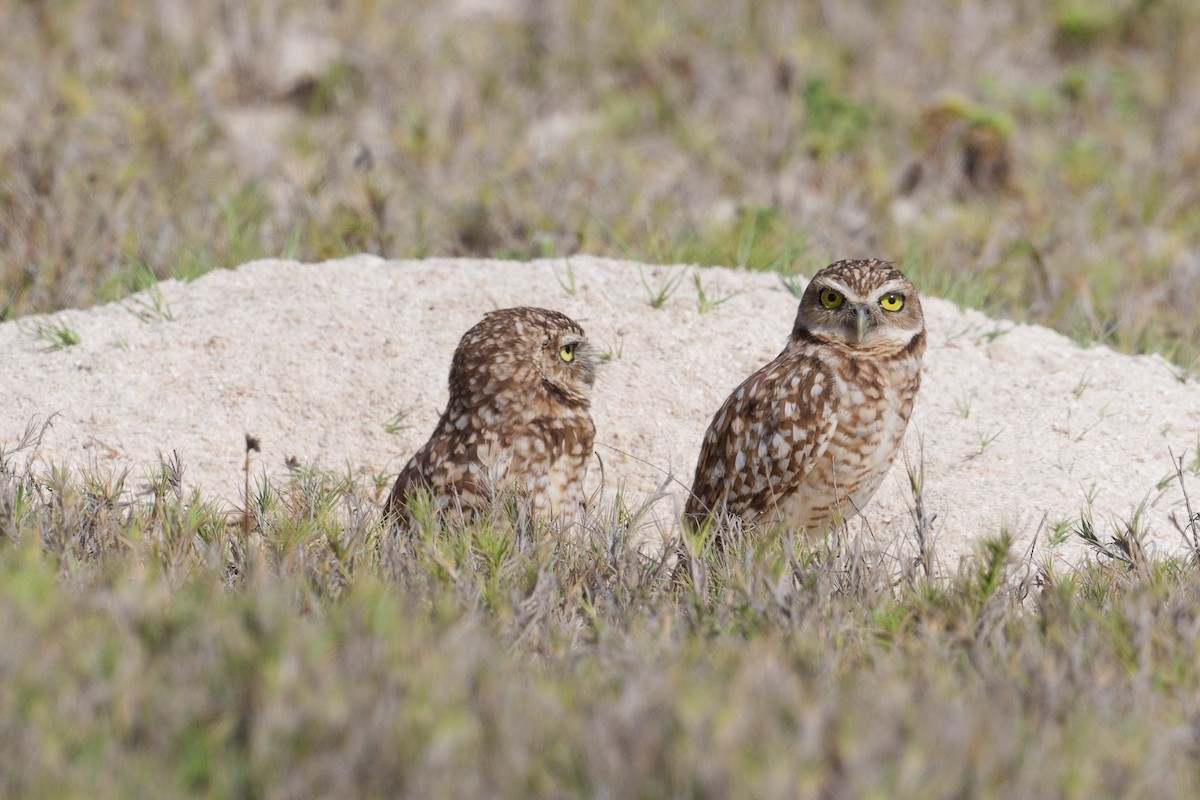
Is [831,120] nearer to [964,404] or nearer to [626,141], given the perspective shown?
[626,141]

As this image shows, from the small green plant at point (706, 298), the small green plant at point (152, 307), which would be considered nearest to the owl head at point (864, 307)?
the small green plant at point (706, 298)

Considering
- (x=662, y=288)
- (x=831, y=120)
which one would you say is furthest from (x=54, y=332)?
(x=831, y=120)

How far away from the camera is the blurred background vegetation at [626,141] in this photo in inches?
268

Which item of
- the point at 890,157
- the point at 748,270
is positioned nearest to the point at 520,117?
the point at 890,157

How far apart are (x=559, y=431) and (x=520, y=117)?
469 centimetres

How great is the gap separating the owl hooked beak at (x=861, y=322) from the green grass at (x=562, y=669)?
36.5 inches

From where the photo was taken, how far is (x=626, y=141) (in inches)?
354

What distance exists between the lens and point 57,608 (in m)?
3.15

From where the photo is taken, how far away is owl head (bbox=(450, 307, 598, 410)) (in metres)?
4.61

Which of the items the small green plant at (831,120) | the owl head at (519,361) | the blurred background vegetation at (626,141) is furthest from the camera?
the small green plant at (831,120)

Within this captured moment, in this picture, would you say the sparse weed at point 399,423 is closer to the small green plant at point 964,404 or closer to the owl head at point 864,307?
the owl head at point 864,307

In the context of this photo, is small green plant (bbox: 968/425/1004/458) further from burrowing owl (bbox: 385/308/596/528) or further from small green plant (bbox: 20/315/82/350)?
small green plant (bbox: 20/315/82/350)

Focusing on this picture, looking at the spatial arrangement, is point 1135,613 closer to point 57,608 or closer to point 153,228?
point 57,608

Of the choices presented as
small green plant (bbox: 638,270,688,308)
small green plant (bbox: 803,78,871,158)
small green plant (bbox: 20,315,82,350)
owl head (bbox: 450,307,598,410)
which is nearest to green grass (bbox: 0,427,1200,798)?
owl head (bbox: 450,307,598,410)
